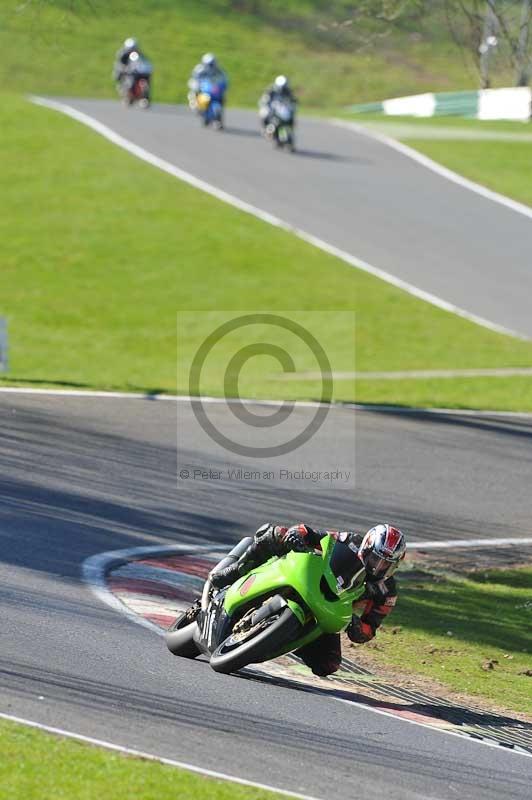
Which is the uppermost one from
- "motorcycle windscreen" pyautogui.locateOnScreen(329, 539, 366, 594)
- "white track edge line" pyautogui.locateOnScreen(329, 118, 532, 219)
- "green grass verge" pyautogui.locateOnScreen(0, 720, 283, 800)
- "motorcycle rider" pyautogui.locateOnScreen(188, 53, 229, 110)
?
"motorcycle rider" pyautogui.locateOnScreen(188, 53, 229, 110)

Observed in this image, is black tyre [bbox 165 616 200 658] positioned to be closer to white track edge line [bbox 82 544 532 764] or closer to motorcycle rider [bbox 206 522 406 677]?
motorcycle rider [bbox 206 522 406 677]

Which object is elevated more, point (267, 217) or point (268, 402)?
point (267, 217)

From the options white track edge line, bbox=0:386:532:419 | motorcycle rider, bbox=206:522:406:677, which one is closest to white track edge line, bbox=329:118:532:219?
white track edge line, bbox=0:386:532:419

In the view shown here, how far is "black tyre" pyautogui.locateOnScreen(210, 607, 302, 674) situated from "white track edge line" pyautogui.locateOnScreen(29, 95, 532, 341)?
1687 cm

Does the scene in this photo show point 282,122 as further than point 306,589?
Yes

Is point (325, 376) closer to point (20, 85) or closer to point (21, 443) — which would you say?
point (21, 443)

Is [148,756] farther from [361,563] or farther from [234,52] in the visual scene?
A: [234,52]

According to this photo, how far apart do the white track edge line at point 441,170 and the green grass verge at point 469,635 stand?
Result: 21.3 metres

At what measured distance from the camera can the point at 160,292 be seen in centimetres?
2520

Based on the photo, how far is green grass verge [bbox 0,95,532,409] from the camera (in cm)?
2067

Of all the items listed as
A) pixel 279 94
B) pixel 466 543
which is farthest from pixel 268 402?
pixel 279 94

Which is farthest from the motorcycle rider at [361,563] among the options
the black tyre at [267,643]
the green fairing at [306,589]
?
the black tyre at [267,643]

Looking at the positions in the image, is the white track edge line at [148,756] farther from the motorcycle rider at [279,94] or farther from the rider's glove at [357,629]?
the motorcycle rider at [279,94]

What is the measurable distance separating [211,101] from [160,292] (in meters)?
13.6
